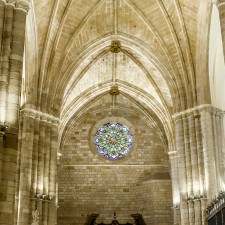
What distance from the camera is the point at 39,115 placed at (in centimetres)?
1919

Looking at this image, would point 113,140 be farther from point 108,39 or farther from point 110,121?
point 108,39

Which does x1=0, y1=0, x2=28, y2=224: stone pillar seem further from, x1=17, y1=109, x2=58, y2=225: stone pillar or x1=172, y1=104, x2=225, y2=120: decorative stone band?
x1=172, y1=104, x2=225, y2=120: decorative stone band

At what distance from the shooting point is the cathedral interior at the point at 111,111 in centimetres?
1498

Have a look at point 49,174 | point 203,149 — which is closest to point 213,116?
point 203,149

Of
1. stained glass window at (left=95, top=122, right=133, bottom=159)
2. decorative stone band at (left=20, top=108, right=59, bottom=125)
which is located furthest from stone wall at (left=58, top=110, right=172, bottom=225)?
decorative stone band at (left=20, top=108, right=59, bottom=125)

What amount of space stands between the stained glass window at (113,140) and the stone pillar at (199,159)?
31.0 ft

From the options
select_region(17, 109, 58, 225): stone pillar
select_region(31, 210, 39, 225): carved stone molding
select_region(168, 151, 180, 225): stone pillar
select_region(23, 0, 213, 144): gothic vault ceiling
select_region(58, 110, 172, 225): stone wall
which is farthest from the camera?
select_region(58, 110, 172, 225): stone wall

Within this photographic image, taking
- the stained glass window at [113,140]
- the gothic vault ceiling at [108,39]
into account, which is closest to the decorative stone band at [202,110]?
the gothic vault ceiling at [108,39]

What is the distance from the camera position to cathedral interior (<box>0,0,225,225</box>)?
1498 cm

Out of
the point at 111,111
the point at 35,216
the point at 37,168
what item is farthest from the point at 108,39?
the point at 35,216

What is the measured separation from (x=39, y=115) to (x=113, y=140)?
1029cm

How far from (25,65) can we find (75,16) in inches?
127

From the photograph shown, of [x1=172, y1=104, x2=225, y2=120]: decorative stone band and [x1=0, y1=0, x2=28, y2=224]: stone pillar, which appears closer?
[x1=0, y1=0, x2=28, y2=224]: stone pillar

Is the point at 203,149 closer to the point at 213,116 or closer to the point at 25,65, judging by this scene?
the point at 213,116
